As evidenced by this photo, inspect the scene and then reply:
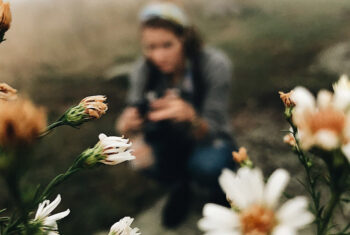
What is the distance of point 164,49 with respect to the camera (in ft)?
6.21

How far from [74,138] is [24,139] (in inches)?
113

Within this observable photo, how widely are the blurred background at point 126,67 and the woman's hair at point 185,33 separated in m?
0.75

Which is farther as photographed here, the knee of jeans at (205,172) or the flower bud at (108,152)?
the knee of jeans at (205,172)

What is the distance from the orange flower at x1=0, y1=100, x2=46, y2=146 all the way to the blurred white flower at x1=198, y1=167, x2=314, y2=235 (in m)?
0.11

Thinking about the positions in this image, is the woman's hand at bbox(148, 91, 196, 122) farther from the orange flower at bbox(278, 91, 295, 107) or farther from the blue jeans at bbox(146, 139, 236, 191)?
the orange flower at bbox(278, 91, 295, 107)

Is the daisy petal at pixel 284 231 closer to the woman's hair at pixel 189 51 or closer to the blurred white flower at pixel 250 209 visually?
the blurred white flower at pixel 250 209

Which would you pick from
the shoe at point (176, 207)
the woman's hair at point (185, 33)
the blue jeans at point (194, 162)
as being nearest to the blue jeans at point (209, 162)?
the blue jeans at point (194, 162)

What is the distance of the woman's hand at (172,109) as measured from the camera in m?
1.70

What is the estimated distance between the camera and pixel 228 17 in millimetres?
5168

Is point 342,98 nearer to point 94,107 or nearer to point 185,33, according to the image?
point 94,107

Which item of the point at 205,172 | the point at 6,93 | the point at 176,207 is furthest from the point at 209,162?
the point at 6,93

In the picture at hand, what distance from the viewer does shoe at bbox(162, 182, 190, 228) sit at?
6.56 ft

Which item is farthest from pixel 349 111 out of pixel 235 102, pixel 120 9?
pixel 120 9

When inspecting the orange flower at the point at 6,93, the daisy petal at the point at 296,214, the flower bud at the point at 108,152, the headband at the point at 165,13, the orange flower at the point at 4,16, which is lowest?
the daisy petal at the point at 296,214
